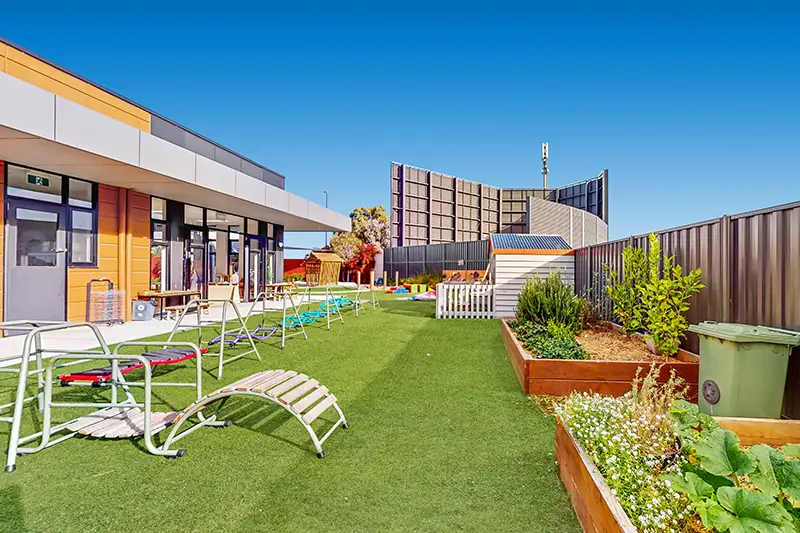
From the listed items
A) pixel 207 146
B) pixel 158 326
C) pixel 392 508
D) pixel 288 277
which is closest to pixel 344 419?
pixel 392 508

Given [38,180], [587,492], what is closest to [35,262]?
[38,180]

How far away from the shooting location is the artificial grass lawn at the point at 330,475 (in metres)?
2.43

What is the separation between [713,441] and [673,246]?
4.27 metres

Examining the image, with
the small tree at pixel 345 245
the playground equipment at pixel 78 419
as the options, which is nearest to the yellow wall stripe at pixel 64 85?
the playground equipment at pixel 78 419

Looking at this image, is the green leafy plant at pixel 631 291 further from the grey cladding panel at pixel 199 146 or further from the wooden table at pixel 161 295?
the grey cladding panel at pixel 199 146

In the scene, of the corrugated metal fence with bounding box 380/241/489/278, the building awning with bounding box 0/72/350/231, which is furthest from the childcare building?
the corrugated metal fence with bounding box 380/241/489/278

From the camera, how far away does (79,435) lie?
3.66 m

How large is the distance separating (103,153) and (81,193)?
2872mm

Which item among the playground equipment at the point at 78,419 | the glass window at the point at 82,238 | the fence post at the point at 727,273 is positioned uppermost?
the glass window at the point at 82,238

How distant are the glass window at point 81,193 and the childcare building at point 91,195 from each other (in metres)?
0.02

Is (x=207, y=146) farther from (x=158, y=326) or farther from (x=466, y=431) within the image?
(x=466, y=431)

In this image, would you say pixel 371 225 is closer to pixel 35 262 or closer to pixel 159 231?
pixel 159 231

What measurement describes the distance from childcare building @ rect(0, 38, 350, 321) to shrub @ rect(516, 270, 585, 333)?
7768 millimetres

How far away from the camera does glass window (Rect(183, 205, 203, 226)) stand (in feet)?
45.0
